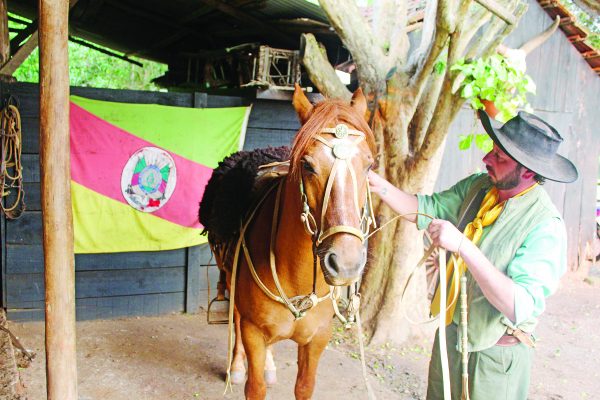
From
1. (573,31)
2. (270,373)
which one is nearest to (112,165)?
(270,373)

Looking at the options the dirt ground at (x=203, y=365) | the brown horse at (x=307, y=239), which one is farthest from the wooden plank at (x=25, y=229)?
the brown horse at (x=307, y=239)

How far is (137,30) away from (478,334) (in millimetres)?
7345

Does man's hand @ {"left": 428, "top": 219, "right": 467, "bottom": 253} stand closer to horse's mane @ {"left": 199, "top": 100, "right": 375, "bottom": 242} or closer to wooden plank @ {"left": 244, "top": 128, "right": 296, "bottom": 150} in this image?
horse's mane @ {"left": 199, "top": 100, "right": 375, "bottom": 242}

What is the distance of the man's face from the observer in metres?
2.32

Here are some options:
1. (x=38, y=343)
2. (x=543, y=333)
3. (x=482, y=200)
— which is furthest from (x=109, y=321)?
(x=543, y=333)

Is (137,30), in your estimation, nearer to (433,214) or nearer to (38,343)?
(38,343)

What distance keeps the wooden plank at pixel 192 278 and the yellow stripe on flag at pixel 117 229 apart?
19 centimetres

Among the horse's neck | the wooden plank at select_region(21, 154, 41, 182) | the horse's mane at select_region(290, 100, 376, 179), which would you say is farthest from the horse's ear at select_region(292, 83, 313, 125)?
the wooden plank at select_region(21, 154, 41, 182)

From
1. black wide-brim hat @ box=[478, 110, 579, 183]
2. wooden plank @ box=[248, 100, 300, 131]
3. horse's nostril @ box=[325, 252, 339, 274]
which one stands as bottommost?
horse's nostril @ box=[325, 252, 339, 274]

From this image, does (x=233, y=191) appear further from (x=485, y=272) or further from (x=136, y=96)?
(x=136, y=96)

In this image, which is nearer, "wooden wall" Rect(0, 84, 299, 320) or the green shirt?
the green shirt

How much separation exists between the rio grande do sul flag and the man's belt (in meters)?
3.86

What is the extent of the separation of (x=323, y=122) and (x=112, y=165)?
3560 millimetres

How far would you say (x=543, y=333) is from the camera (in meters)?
6.45
